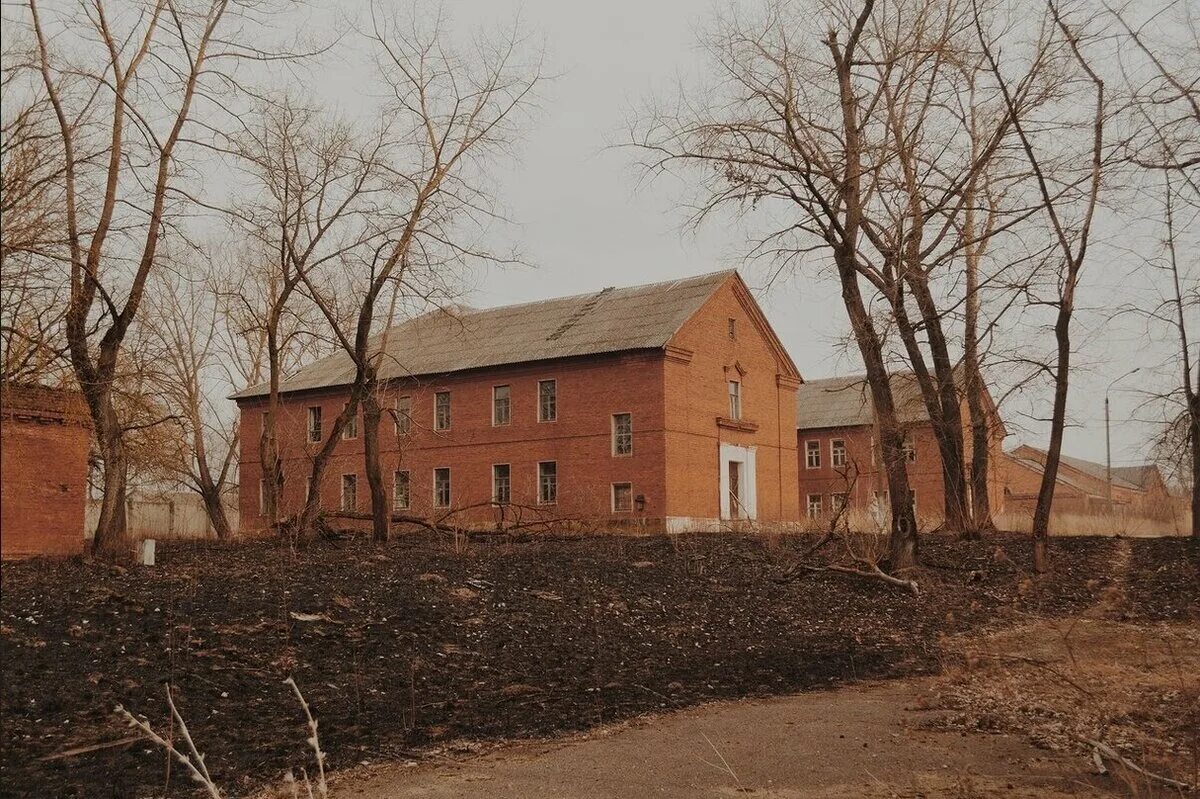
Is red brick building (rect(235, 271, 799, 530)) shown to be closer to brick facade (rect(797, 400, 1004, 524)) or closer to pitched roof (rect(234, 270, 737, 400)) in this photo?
pitched roof (rect(234, 270, 737, 400))

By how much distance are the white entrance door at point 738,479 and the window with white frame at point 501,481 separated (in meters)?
7.12

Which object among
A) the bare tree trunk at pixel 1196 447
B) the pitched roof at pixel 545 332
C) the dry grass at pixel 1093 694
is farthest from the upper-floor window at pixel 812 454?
the dry grass at pixel 1093 694

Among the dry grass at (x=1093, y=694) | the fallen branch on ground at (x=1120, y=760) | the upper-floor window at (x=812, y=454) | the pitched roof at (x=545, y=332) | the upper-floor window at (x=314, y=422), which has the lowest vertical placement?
the dry grass at (x=1093, y=694)

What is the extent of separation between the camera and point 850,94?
58.1 feet

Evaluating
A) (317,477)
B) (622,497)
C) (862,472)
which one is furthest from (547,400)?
(317,477)

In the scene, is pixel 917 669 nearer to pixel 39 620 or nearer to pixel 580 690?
pixel 580 690

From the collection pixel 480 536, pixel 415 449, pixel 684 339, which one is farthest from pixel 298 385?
pixel 480 536

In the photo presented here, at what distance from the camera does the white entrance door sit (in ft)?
113

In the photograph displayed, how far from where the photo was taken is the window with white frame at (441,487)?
37.3 m

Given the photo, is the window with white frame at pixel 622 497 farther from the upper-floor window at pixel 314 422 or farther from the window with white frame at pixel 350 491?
the upper-floor window at pixel 314 422

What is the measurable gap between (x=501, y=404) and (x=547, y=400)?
2102 millimetres

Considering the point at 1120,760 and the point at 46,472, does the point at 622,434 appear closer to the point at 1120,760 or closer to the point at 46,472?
the point at 46,472

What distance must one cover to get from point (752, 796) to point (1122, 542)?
15.5m

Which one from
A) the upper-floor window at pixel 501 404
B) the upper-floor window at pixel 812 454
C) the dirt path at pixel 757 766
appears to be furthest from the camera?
the upper-floor window at pixel 812 454
